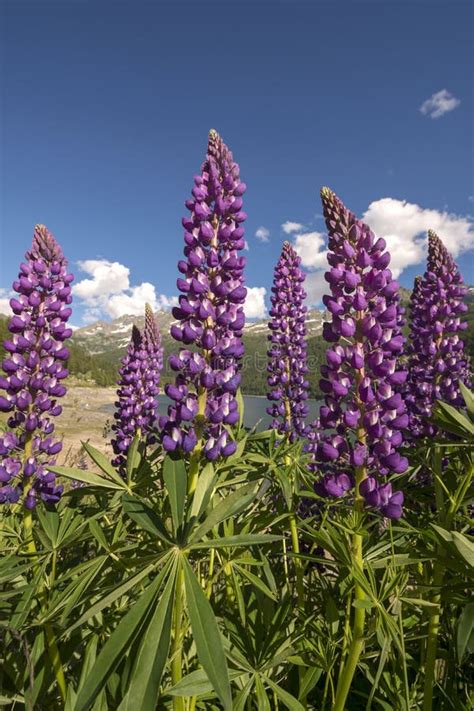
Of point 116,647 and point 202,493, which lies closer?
point 116,647

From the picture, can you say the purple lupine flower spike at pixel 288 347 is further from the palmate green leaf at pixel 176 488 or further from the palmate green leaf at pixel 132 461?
the palmate green leaf at pixel 176 488

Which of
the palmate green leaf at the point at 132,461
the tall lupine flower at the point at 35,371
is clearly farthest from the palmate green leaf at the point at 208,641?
the tall lupine flower at the point at 35,371

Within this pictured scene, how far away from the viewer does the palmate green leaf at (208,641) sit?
1.19 metres

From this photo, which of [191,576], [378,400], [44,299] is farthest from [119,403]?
[191,576]

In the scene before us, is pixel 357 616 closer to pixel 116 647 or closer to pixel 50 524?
pixel 116 647

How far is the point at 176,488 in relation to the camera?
5.92 feet

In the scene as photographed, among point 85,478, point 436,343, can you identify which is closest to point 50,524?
point 85,478

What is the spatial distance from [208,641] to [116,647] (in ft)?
0.97

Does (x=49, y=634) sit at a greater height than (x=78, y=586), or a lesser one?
lesser

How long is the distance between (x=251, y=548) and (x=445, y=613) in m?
1.25

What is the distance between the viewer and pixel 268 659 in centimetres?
211

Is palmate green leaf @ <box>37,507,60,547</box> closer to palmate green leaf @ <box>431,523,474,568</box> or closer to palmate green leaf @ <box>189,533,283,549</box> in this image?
palmate green leaf @ <box>189,533,283,549</box>

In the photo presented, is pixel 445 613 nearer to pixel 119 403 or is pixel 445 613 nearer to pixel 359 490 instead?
pixel 359 490

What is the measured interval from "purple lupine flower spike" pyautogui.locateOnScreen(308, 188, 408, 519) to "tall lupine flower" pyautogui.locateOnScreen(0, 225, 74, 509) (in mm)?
2035
